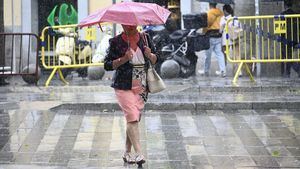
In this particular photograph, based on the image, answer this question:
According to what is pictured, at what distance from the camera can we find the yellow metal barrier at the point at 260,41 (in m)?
14.2

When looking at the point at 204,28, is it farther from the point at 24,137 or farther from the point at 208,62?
the point at 24,137

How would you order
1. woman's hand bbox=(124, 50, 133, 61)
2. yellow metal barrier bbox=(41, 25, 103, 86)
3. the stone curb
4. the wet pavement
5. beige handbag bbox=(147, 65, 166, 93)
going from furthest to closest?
yellow metal barrier bbox=(41, 25, 103, 86) < the stone curb < the wet pavement < beige handbag bbox=(147, 65, 166, 93) < woman's hand bbox=(124, 50, 133, 61)

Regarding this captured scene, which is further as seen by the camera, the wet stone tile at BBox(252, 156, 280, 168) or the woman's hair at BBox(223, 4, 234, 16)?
the woman's hair at BBox(223, 4, 234, 16)

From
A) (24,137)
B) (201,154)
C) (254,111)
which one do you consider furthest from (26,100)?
(201,154)

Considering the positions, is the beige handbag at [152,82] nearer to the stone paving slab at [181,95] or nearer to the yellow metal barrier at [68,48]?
the stone paving slab at [181,95]

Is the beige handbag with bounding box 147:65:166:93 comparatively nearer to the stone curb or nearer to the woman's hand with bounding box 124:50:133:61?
the woman's hand with bounding box 124:50:133:61

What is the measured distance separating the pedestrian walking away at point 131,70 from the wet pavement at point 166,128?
47 centimetres

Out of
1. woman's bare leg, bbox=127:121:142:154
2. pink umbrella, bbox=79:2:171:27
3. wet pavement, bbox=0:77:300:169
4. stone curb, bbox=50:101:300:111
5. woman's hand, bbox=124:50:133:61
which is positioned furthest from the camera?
stone curb, bbox=50:101:300:111

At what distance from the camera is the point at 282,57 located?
14352 millimetres

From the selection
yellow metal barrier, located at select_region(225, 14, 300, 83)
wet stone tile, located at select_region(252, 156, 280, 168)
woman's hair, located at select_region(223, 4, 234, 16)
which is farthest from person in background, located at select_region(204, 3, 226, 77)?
wet stone tile, located at select_region(252, 156, 280, 168)

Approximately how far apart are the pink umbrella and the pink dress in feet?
1.60

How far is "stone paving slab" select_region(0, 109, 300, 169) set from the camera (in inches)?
286

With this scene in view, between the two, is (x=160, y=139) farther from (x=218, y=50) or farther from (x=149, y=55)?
(x=218, y=50)

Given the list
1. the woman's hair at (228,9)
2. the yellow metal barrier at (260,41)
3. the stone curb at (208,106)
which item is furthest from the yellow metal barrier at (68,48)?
the stone curb at (208,106)
